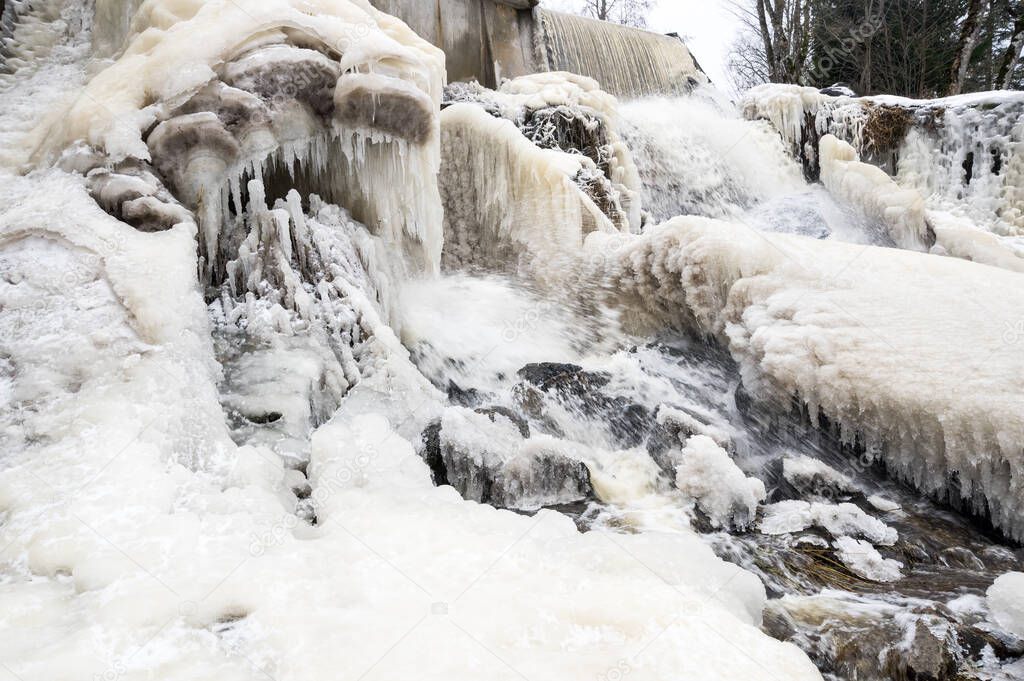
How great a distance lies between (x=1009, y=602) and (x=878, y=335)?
5.44ft

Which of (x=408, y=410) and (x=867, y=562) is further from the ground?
(x=408, y=410)

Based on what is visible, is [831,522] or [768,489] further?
[768,489]

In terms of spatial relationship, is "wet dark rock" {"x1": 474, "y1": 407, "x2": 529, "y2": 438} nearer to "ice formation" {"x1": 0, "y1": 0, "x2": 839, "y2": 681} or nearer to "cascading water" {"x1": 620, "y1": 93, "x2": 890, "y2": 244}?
"ice formation" {"x1": 0, "y1": 0, "x2": 839, "y2": 681}

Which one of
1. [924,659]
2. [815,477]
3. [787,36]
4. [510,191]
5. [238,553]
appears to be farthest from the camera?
[787,36]

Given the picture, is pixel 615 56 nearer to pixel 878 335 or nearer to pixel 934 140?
pixel 934 140

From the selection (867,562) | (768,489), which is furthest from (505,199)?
(867,562)

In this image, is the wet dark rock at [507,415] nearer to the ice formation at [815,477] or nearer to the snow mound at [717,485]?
the snow mound at [717,485]

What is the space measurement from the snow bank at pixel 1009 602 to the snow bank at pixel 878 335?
0.78 metres

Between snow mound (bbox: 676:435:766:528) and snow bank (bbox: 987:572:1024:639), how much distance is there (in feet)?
3.24

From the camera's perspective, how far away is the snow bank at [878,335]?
3.23m

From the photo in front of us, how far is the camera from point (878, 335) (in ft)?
12.3

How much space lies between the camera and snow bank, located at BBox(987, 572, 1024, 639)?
2.37 metres

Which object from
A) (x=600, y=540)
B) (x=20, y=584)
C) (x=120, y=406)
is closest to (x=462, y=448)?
(x=600, y=540)

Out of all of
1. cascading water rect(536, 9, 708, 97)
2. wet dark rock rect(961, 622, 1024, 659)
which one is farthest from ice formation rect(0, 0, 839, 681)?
cascading water rect(536, 9, 708, 97)
